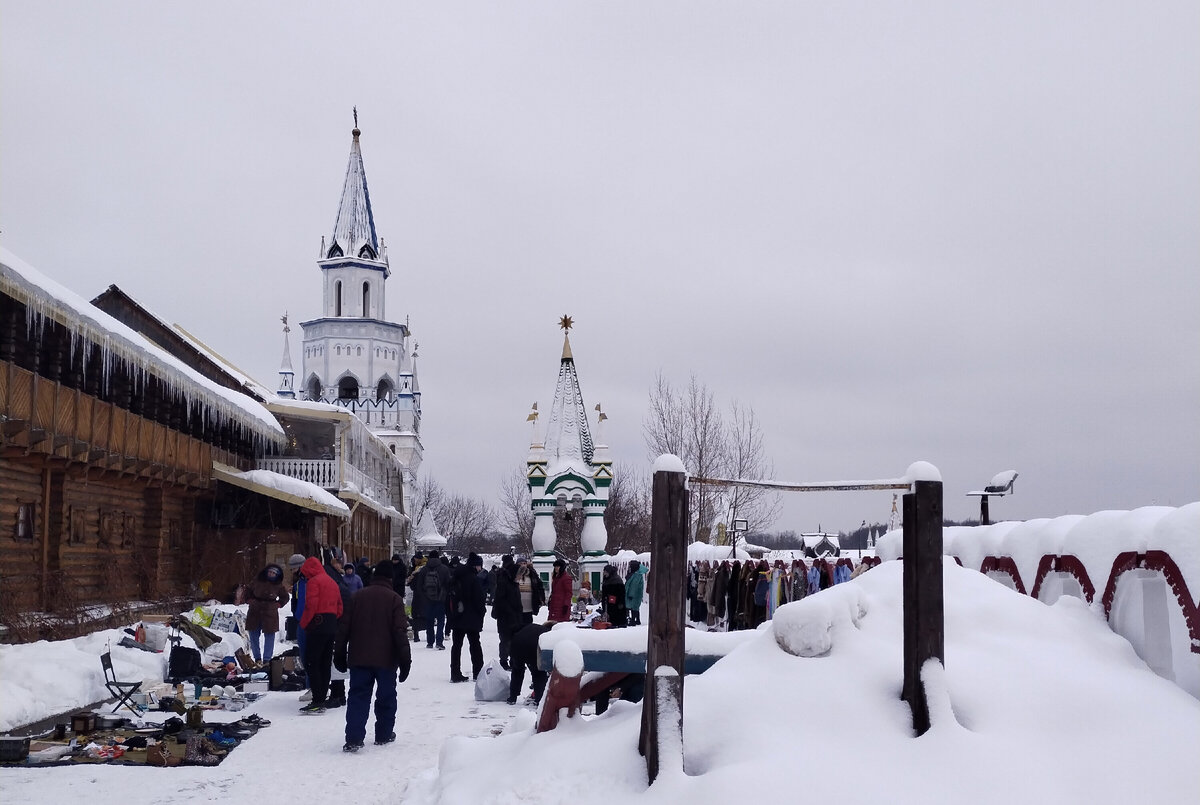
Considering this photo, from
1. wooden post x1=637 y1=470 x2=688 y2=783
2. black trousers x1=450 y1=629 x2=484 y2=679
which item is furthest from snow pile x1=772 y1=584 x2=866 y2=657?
black trousers x1=450 y1=629 x2=484 y2=679

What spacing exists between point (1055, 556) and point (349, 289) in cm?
5689

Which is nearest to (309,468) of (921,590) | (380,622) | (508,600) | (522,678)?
(508,600)

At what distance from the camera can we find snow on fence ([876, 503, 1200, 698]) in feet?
22.2

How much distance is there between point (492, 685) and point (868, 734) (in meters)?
7.33

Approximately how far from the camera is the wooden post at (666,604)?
234 inches

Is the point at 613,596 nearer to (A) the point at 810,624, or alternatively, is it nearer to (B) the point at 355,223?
(A) the point at 810,624

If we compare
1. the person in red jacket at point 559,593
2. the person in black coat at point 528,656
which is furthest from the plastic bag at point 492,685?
the person in red jacket at point 559,593

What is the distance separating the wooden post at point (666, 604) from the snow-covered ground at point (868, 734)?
0.27 m

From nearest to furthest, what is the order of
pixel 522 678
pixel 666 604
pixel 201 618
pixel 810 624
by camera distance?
pixel 666 604 < pixel 810 624 < pixel 522 678 < pixel 201 618

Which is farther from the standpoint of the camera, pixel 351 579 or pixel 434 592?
pixel 434 592

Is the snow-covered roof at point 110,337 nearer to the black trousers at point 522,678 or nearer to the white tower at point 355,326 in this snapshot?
the black trousers at point 522,678

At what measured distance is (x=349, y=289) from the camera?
62000 mm

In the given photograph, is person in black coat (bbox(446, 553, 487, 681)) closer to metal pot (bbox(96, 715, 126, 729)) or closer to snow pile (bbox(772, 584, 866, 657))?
metal pot (bbox(96, 715, 126, 729))

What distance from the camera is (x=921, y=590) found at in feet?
20.6
